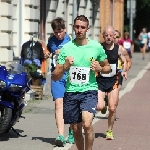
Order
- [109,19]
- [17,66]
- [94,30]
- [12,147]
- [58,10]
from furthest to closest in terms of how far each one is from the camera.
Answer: [109,19] → [94,30] → [58,10] → [17,66] → [12,147]

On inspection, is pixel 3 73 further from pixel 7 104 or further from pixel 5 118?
pixel 5 118

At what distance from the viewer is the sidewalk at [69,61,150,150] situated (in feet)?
35.8

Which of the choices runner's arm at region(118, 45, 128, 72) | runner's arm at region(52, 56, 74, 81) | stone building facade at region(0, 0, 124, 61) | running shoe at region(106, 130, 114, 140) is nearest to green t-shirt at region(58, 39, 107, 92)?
runner's arm at region(52, 56, 74, 81)

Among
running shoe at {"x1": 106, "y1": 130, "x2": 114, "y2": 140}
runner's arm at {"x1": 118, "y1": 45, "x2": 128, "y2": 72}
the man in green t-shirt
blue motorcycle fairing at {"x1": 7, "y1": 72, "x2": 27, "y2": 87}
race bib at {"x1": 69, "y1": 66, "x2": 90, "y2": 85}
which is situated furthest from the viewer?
runner's arm at {"x1": 118, "y1": 45, "x2": 128, "y2": 72}

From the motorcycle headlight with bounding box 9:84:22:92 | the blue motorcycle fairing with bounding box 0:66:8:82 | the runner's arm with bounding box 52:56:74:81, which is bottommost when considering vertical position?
the motorcycle headlight with bounding box 9:84:22:92

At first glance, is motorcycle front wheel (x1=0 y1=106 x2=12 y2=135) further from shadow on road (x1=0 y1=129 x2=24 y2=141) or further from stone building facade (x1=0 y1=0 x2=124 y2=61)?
stone building facade (x1=0 y1=0 x2=124 y2=61)

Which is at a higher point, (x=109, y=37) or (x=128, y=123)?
(x=109, y=37)

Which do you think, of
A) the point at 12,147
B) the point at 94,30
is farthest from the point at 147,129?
the point at 94,30

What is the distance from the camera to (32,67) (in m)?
17.0

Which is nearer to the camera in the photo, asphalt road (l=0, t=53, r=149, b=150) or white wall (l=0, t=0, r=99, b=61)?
asphalt road (l=0, t=53, r=149, b=150)

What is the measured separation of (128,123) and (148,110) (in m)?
2.75

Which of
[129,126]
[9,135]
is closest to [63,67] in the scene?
[9,135]

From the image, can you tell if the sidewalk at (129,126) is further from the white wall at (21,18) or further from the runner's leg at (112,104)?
the white wall at (21,18)

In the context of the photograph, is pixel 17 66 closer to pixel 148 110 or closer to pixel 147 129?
pixel 147 129
